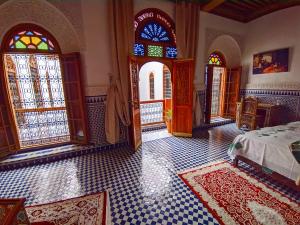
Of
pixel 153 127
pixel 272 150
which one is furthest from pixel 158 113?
pixel 272 150

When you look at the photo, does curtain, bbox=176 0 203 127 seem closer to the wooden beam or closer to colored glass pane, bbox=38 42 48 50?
the wooden beam

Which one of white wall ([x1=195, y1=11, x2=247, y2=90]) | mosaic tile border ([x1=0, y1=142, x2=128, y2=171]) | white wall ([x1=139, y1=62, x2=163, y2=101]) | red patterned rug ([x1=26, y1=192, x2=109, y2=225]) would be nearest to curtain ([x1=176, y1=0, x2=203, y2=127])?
white wall ([x1=195, y1=11, x2=247, y2=90])

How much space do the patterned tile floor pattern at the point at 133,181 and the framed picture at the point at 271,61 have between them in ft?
9.57

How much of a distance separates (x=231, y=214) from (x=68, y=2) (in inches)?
173

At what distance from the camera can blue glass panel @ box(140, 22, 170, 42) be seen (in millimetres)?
3934

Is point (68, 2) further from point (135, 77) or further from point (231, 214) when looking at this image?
point (231, 214)

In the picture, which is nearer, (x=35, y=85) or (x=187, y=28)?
Result: (x=187, y=28)

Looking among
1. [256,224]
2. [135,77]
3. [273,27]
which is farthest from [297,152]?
[273,27]

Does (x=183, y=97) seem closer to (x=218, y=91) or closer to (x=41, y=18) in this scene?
(x=218, y=91)

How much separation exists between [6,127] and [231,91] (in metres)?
6.79

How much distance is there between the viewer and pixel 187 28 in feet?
13.5

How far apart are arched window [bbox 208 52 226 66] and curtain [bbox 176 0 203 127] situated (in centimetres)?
157

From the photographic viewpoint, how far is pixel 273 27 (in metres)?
4.51

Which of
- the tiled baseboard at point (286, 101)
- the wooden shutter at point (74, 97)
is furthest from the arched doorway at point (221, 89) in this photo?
the wooden shutter at point (74, 97)
